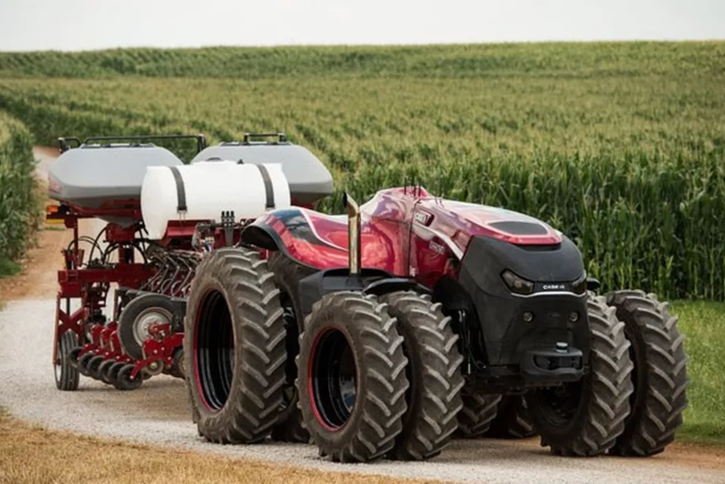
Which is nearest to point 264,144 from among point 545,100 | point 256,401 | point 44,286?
point 256,401

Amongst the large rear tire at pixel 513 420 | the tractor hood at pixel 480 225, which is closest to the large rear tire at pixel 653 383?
the tractor hood at pixel 480 225

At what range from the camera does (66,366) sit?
704 inches

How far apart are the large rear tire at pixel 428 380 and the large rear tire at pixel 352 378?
0.33ft

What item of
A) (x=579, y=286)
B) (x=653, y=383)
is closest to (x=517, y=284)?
(x=579, y=286)

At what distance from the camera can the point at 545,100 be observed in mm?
62875

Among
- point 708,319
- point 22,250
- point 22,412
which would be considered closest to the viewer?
point 22,412

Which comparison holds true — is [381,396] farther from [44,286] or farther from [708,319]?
[44,286]

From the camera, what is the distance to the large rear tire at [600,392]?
38.2ft

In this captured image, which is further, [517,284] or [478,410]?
[478,410]

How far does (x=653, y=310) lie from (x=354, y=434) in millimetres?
2397

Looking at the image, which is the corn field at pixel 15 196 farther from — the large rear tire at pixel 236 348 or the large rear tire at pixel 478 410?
the large rear tire at pixel 478 410

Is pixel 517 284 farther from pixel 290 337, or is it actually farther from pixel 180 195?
pixel 180 195

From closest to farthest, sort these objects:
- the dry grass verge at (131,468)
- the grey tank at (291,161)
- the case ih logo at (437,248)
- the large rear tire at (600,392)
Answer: the dry grass verge at (131,468) → the large rear tire at (600,392) → the case ih logo at (437,248) → the grey tank at (291,161)

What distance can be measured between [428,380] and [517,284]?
0.91 m
